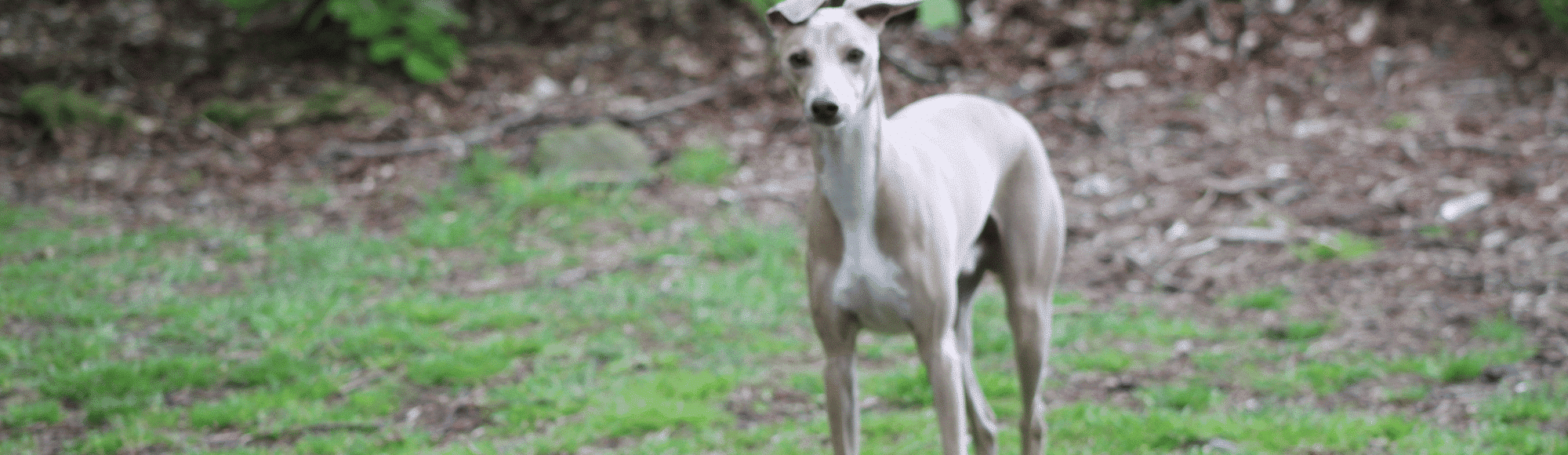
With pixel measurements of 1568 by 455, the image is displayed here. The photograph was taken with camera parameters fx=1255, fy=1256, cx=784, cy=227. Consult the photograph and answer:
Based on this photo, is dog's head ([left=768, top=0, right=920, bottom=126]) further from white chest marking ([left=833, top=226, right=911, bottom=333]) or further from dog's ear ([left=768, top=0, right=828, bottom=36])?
white chest marking ([left=833, top=226, right=911, bottom=333])

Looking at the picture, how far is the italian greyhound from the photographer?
2740 millimetres

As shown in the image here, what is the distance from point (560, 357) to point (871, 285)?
3.10 m

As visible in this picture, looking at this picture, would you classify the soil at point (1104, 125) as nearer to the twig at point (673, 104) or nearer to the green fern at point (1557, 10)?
the twig at point (673, 104)

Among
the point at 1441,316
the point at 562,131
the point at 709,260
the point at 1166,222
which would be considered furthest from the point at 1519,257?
the point at 562,131

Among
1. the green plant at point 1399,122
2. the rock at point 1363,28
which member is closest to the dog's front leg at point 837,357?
the green plant at point 1399,122

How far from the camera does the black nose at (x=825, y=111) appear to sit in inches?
104

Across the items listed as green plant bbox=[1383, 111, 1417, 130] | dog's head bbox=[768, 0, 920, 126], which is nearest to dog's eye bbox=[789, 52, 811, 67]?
dog's head bbox=[768, 0, 920, 126]

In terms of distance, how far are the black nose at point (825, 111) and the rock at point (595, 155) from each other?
5.73 metres

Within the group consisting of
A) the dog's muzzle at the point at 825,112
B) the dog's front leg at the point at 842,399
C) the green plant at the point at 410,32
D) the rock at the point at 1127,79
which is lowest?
the rock at the point at 1127,79

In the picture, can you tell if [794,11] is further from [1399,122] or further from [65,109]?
[65,109]

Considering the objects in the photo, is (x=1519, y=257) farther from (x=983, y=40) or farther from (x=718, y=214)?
(x=983, y=40)

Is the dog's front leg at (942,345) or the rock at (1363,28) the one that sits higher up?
the dog's front leg at (942,345)

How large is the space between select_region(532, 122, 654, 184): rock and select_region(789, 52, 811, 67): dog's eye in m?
5.64

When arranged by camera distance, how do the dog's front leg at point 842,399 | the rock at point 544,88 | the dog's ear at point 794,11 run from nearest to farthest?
1. the dog's ear at point 794,11
2. the dog's front leg at point 842,399
3. the rock at point 544,88
